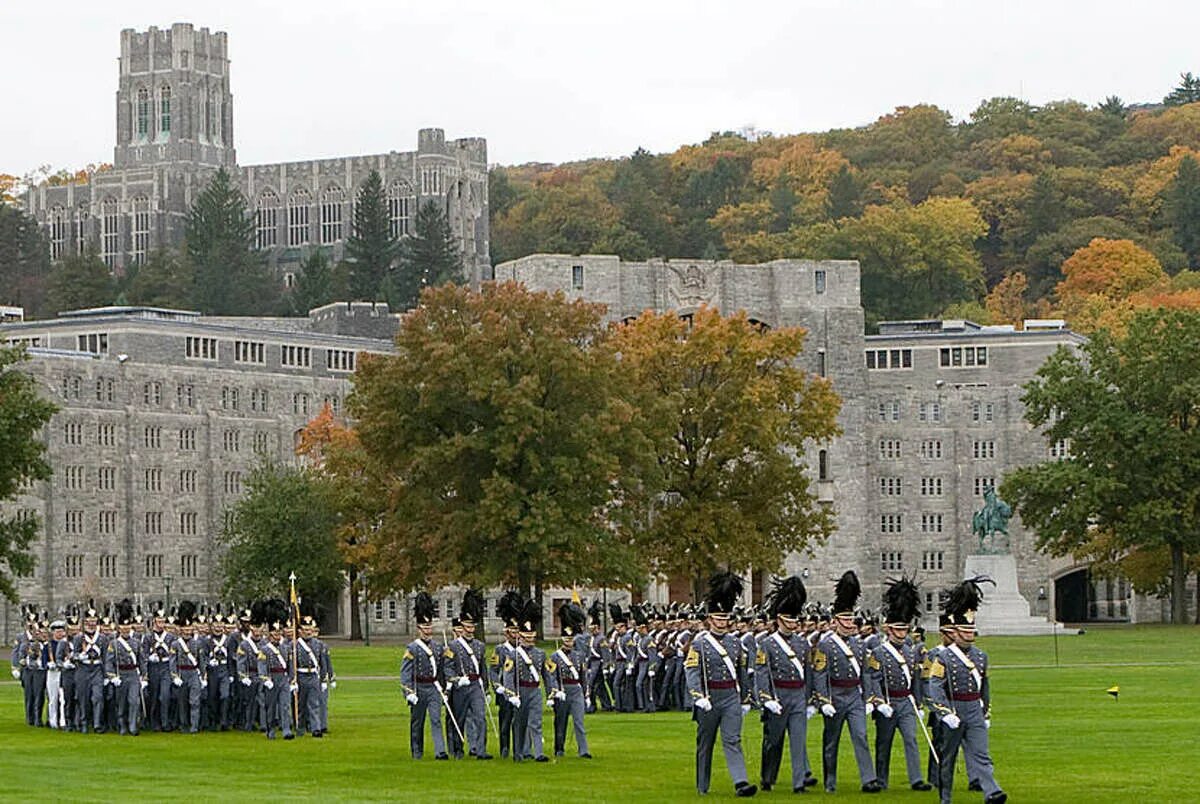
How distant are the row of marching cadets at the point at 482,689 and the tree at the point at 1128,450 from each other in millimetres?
70458

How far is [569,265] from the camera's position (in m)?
127

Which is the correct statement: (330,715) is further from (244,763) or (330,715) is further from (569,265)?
(569,265)

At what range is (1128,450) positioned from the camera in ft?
362

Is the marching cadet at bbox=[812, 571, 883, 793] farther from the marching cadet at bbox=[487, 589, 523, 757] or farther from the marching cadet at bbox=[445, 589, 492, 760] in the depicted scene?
the marching cadet at bbox=[445, 589, 492, 760]

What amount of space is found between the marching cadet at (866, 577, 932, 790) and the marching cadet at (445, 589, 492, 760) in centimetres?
713

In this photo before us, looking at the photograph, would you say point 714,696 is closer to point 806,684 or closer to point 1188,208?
point 806,684

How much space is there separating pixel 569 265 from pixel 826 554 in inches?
728

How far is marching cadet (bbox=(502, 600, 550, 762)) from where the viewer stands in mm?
39094

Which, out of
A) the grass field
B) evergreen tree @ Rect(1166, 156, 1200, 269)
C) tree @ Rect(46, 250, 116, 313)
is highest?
evergreen tree @ Rect(1166, 156, 1200, 269)

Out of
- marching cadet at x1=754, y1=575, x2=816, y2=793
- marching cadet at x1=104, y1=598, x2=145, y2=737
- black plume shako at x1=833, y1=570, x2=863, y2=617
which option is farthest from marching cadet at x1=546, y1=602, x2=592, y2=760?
marching cadet at x1=104, y1=598, x2=145, y2=737

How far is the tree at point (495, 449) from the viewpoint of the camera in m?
84.1

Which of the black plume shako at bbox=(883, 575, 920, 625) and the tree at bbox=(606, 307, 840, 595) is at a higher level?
the tree at bbox=(606, 307, 840, 595)

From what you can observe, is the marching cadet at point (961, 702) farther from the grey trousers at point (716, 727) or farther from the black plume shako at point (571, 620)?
the black plume shako at point (571, 620)

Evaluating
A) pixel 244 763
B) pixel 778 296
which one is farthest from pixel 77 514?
pixel 244 763
